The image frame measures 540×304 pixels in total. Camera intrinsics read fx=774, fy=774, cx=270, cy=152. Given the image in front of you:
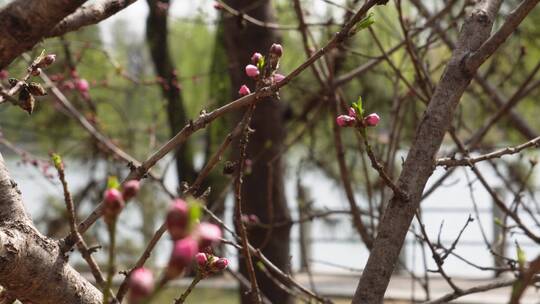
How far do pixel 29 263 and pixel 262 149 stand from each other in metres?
2.98

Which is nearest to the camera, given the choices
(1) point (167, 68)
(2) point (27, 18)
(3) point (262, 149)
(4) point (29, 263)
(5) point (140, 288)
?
(5) point (140, 288)

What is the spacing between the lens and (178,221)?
0.61 m

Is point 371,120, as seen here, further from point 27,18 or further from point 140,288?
point 140,288

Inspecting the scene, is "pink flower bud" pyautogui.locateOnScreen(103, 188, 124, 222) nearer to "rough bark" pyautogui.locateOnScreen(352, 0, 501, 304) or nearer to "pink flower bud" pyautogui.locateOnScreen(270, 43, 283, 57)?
"pink flower bud" pyautogui.locateOnScreen(270, 43, 283, 57)

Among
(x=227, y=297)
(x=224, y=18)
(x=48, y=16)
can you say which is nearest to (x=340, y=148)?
(x=224, y=18)

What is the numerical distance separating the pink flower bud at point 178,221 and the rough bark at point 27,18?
1.30ft

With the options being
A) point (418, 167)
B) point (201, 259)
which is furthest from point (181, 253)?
point (418, 167)

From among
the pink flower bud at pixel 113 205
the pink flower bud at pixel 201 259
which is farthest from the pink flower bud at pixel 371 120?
the pink flower bud at pixel 113 205

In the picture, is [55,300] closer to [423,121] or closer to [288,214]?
[423,121]

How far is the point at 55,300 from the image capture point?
1.20 metres

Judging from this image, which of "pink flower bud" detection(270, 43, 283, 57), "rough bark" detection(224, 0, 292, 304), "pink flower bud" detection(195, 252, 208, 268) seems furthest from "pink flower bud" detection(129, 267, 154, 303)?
"rough bark" detection(224, 0, 292, 304)

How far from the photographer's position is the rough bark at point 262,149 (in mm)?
4012

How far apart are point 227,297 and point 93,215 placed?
7183 mm

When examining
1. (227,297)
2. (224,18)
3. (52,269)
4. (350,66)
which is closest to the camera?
(52,269)
